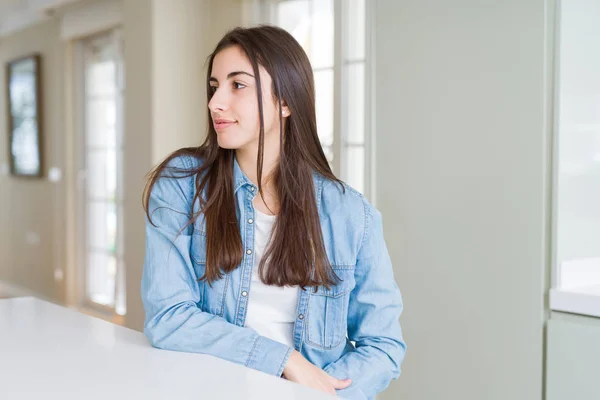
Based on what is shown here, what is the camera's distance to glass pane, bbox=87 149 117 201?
4.79 metres

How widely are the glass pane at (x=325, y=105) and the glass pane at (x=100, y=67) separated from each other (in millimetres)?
2074

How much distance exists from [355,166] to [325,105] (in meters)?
0.38

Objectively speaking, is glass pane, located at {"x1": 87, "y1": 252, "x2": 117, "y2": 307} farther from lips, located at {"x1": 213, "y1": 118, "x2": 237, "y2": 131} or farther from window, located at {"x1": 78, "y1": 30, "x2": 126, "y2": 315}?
lips, located at {"x1": 213, "y1": 118, "x2": 237, "y2": 131}

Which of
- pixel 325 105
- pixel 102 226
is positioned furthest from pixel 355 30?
pixel 102 226

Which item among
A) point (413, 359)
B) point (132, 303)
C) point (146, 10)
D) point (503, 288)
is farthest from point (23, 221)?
point (503, 288)

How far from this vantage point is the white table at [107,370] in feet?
2.95

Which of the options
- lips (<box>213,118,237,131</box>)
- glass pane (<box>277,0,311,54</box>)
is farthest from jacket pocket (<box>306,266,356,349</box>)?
glass pane (<box>277,0,311,54</box>)

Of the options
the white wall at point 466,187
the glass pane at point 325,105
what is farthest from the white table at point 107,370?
the glass pane at point 325,105

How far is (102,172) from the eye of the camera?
16.2 ft

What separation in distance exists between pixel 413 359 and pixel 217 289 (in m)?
1.42

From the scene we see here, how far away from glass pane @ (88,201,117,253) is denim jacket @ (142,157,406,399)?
3.53m

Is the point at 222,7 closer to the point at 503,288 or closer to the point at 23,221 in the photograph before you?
the point at 503,288

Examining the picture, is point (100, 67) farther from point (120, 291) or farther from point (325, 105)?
point (325, 105)

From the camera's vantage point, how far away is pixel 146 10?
11.9 feet
